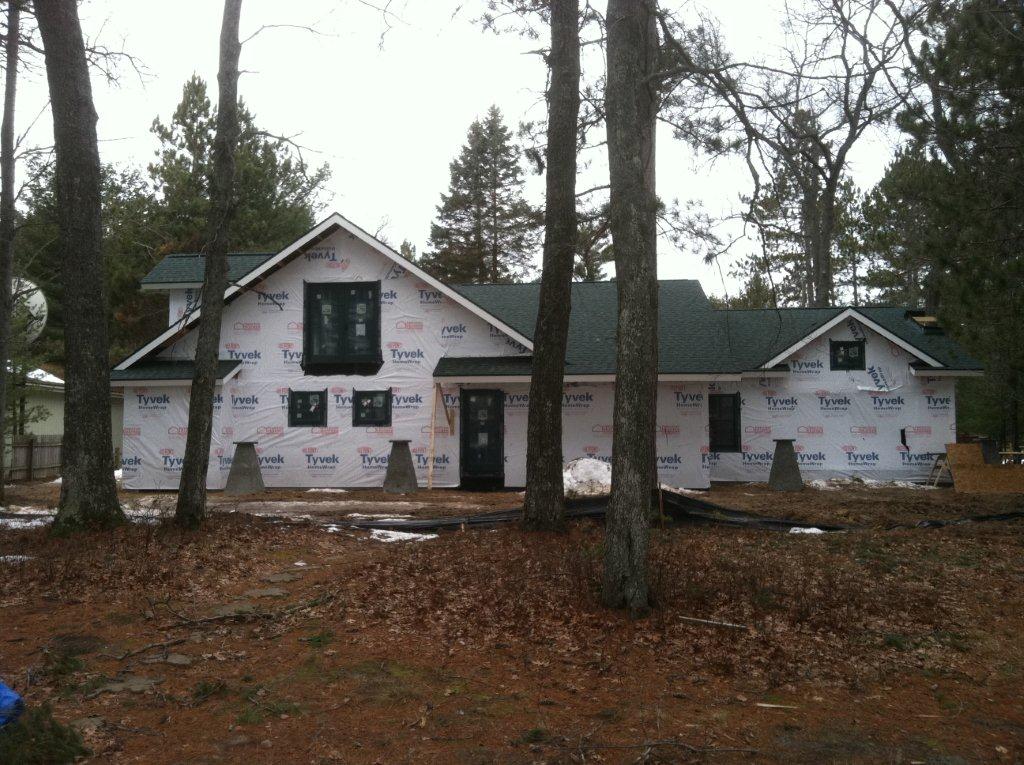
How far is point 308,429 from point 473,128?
28.0 metres

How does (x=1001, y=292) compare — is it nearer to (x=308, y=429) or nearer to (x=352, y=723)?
(x=352, y=723)

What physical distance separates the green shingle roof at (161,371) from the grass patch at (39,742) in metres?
14.0

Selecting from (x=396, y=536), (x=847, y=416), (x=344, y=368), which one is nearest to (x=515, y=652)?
(x=396, y=536)

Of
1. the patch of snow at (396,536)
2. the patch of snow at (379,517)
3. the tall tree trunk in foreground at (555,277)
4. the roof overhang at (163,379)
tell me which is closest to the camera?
the tall tree trunk in foreground at (555,277)

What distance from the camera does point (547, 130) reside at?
33.6 ft

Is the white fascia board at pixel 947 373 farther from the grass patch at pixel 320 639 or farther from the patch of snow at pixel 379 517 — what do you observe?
the grass patch at pixel 320 639

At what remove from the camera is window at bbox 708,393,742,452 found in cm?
1995

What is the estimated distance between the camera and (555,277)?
10.1m

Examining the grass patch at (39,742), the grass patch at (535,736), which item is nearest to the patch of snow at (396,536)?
the grass patch at (535,736)

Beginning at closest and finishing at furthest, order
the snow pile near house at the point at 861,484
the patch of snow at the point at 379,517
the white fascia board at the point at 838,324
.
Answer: the patch of snow at the point at 379,517 < the snow pile near house at the point at 861,484 < the white fascia board at the point at 838,324

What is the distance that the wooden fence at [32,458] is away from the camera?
21016 millimetres

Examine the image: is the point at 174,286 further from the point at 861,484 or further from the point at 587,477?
the point at 861,484

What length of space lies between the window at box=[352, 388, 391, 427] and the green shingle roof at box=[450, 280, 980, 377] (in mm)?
1710

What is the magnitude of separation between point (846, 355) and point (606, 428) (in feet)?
21.6
